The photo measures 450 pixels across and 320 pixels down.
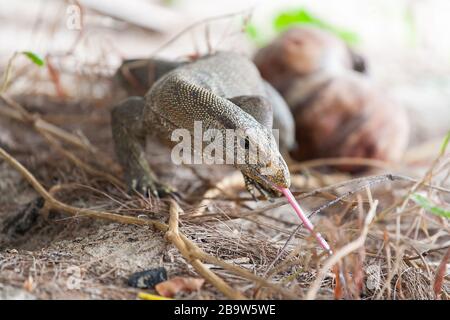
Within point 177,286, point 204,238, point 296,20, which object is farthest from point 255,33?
point 177,286

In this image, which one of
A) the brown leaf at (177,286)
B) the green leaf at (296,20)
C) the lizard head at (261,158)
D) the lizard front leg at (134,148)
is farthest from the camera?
the green leaf at (296,20)

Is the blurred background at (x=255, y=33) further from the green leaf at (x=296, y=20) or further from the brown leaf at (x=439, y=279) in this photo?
the brown leaf at (x=439, y=279)

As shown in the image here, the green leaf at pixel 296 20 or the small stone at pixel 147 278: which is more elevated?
the green leaf at pixel 296 20

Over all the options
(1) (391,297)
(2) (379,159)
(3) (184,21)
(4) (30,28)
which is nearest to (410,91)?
(2) (379,159)

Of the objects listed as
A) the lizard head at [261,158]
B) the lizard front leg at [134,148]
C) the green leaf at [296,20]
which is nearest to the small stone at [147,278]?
the lizard head at [261,158]

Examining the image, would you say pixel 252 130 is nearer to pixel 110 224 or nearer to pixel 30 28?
pixel 110 224

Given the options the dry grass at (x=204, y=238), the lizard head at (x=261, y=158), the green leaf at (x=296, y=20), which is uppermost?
the green leaf at (x=296, y=20)

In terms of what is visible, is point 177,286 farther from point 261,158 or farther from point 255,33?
point 255,33

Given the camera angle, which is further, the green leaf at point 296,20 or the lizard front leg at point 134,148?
the green leaf at point 296,20
